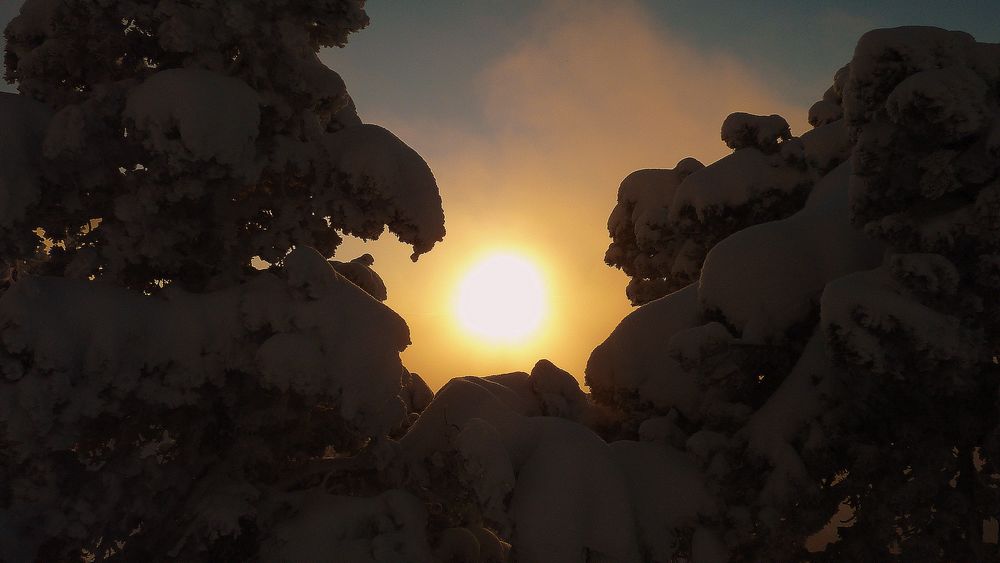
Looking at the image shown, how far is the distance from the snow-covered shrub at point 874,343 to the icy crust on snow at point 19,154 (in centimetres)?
675

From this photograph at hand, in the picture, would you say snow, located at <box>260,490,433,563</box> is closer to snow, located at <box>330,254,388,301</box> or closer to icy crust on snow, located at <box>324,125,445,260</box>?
icy crust on snow, located at <box>324,125,445,260</box>

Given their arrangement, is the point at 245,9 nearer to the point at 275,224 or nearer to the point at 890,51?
the point at 275,224

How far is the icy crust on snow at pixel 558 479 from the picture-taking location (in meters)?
6.57

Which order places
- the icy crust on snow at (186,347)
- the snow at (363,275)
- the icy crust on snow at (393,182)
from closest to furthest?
the icy crust on snow at (186,347) < the icy crust on snow at (393,182) < the snow at (363,275)

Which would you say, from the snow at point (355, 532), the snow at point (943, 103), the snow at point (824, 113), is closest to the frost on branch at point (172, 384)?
the snow at point (355, 532)

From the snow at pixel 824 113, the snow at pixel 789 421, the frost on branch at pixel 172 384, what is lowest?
the snow at pixel 789 421

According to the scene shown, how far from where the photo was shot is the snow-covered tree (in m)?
6.30

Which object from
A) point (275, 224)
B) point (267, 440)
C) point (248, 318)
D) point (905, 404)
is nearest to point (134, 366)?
point (248, 318)

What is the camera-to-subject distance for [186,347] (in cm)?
672

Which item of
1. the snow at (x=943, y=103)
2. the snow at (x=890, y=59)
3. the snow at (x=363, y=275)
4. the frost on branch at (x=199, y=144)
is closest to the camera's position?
the snow at (x=943, y=103)

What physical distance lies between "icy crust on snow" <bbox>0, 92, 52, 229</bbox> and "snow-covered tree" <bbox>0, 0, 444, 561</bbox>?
0.06 ft

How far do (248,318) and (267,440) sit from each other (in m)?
1.51

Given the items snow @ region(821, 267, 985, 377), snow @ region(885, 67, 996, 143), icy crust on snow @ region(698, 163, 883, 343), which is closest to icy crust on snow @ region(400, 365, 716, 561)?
icy crust on snow @ region(698, 163, 883, 343)

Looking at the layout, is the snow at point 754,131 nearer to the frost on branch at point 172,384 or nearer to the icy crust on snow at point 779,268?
the icy crust on snow at point 779,268
